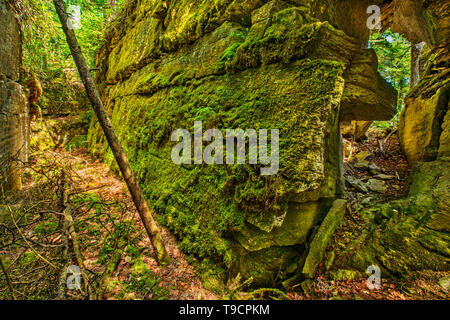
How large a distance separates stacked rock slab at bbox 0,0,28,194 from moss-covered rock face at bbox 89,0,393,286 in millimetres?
3067

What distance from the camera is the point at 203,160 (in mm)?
3736

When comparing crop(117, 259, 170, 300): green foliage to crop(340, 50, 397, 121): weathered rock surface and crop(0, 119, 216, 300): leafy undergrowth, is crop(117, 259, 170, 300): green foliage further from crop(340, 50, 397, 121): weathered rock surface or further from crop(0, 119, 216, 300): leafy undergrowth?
crop(340, 50, 397, 121): weathered rock surface

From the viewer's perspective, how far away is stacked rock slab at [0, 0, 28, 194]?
4.01m

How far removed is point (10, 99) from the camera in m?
4.20

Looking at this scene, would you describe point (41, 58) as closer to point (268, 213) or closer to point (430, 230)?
point (268, 213)

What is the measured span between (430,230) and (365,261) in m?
1.11

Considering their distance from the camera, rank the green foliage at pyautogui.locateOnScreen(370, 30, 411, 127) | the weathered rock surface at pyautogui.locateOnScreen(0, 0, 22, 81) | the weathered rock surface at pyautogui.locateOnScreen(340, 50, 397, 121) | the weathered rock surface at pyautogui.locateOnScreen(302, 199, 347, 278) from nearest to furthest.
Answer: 1. the weathered rock surface at pyautogui.locateOnScreen(302, 199, 347, 278)
2. the weathered rock surface at pyautogui.locateOnScreen(340, 50, 397, 121)
3. the weathered rock surface at pyautogui.locateOnScreen(0, 0, 22, 81)
4. the green foliage at pyautogui.locateOnScreen(370, 30, 411, 127)

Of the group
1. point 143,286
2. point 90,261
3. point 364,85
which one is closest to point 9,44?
point 90,261

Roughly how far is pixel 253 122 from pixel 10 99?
6027 mm

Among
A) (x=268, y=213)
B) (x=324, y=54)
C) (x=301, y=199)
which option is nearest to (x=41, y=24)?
(x=324, y=54)

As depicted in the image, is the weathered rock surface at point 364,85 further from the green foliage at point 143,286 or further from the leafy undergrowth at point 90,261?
the green foliage at point 143,286

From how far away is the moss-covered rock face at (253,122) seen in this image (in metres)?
2.68

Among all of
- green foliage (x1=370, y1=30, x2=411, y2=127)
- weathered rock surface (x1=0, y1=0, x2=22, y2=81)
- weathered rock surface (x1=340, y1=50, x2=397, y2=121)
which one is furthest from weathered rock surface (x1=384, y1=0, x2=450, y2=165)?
weathered rock surface (x1=0, y1=0, x2=22, y2=81)
